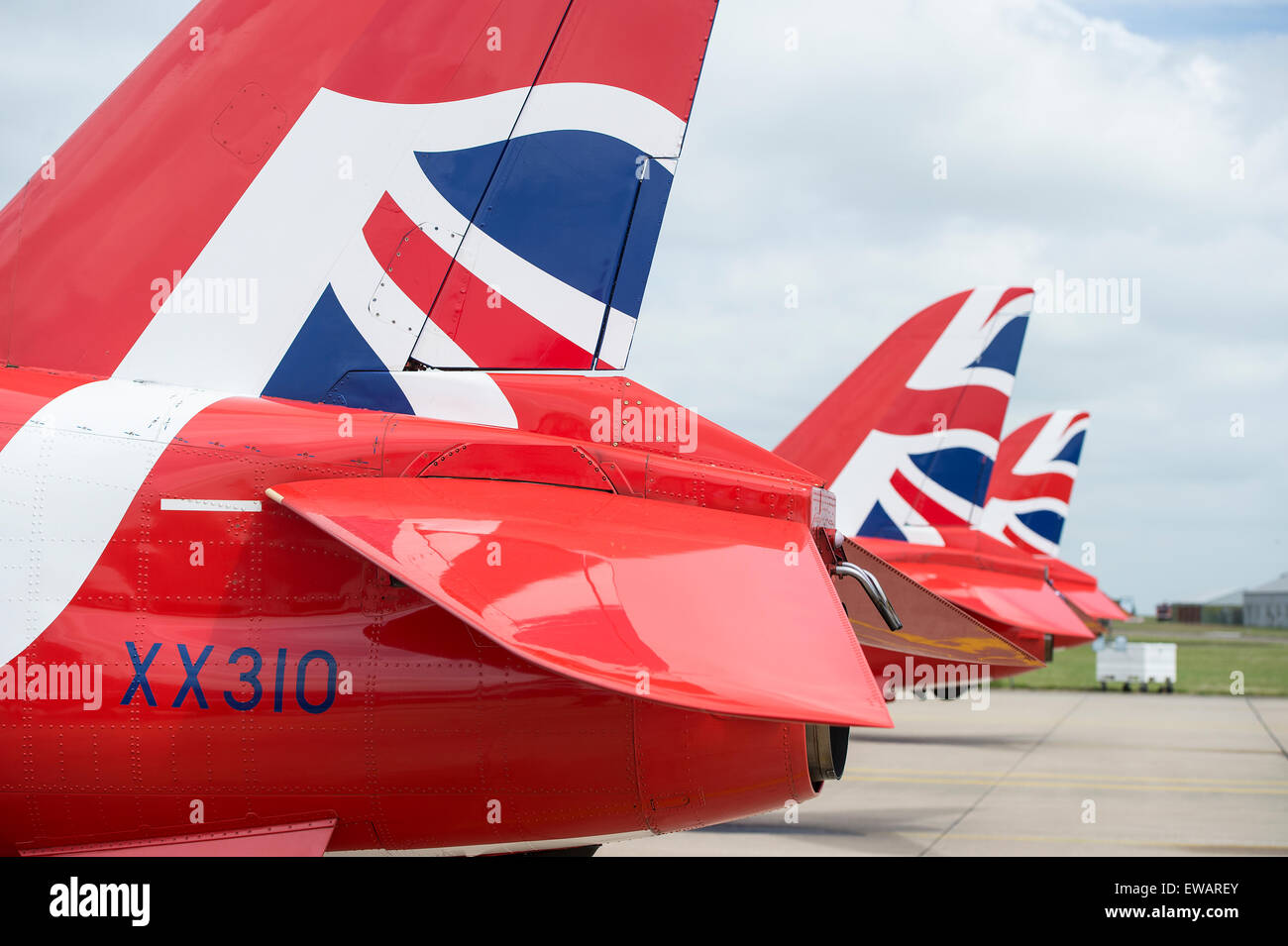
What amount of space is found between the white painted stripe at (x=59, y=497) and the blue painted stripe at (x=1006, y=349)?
14.1m

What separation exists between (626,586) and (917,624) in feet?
9.46

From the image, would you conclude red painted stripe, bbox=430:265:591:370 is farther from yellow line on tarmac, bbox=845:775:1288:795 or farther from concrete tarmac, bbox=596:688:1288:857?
yellow line on tarmac, bbox=845:775:1288:795

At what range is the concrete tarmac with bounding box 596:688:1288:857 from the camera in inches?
400

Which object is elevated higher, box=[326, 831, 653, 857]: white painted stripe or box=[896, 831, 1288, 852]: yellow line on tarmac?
box=[326, 831, 653, 857]: white painted stripe

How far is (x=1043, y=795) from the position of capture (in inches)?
515

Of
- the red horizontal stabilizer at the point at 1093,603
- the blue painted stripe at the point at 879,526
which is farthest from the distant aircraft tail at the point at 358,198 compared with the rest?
the red horizontal stabilizer at the point at 1093,603

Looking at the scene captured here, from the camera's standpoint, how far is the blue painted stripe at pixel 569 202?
5.27 meters

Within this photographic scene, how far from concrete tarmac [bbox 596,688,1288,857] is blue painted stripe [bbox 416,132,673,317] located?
13.3ft

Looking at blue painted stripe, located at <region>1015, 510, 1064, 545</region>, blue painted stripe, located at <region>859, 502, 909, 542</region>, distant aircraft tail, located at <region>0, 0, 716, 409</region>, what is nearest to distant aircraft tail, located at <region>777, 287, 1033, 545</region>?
blue painted stripe, located at <region>859, 502, 909, 542</region>

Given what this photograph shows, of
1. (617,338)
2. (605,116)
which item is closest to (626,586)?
(617,338)

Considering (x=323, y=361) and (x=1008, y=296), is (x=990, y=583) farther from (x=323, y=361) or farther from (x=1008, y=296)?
(x=323, y=361)

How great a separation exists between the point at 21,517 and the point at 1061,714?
23.5 metres

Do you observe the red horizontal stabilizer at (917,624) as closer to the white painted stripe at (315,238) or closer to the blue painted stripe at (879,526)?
the white painted stripe at (315,238)

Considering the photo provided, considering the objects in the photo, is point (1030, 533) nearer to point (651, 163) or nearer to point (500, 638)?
point (651, 163)
